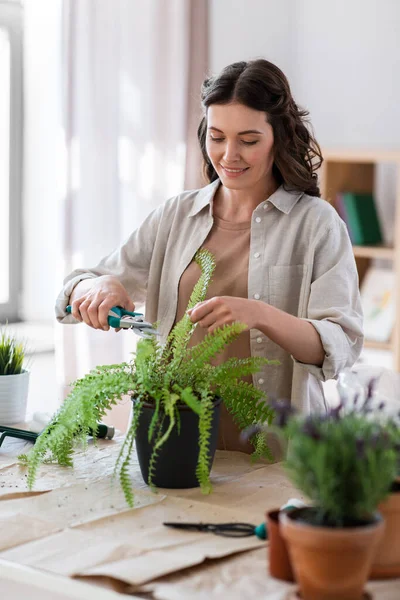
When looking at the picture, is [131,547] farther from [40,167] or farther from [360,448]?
[40,167]

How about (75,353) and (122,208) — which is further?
(122,208)

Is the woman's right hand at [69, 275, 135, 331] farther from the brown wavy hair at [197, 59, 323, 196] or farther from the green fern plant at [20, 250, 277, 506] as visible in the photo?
the brown wavy hair at [197, 59, 323, 196]

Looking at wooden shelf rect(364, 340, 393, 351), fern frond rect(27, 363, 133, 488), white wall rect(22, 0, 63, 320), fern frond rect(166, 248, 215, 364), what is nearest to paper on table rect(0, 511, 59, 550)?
fern frond rect(27, 363, 133, 488)

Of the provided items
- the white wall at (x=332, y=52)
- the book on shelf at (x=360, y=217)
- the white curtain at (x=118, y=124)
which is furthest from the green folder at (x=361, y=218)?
the white curtain at (x=118, y=124)

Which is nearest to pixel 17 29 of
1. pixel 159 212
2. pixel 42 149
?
pixel 42 149

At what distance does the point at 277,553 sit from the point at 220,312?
0.53m

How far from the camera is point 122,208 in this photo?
11.3 feet

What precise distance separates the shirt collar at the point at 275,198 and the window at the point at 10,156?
1.47 metres

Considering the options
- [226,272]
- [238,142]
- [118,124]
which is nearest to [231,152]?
[238,142]

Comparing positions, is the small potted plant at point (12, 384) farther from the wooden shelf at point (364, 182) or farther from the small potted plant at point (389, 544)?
the wooden shelf at point (364, 182)

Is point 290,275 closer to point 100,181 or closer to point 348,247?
point 348,247

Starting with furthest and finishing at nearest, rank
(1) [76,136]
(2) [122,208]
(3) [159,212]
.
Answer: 1. (2) [122,208]
2. (1) [76,136]
3. (3) [159,212]

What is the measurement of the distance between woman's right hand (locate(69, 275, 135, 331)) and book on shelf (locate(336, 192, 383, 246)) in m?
2.33

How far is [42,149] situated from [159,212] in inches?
55.4
